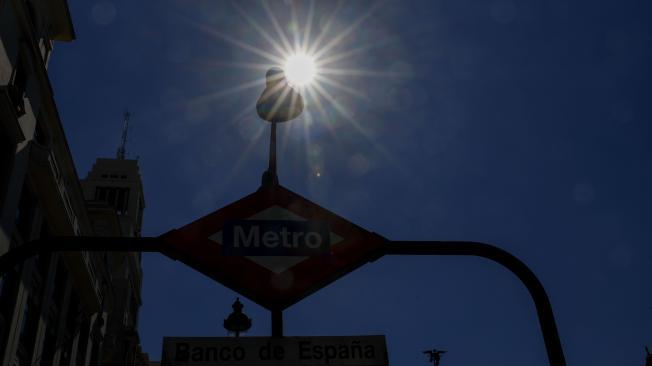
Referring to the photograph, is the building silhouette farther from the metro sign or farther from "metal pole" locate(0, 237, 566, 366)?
the metro sign

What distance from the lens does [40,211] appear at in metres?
27.1

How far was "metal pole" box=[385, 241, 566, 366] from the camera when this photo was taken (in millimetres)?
4348

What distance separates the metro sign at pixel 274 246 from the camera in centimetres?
424

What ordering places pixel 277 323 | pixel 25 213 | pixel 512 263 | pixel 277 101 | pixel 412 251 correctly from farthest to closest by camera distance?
pixel 25 213, pixel 277 101, pixel 412 251, pixel 512 263, pixel 277 323

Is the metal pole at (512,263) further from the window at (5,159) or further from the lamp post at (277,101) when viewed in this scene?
the window at (5,159)

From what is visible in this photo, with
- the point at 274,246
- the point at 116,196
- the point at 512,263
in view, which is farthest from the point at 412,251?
the point at 116,196

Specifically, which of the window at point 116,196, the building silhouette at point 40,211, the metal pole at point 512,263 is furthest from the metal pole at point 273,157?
the window at point 116,196

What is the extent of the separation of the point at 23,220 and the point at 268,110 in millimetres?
22265

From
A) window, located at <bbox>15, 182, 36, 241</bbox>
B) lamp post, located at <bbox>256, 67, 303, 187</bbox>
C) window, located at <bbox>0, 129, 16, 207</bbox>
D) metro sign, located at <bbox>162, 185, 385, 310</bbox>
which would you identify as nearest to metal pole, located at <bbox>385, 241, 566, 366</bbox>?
metro sign, located at <bbox>162, 185, 385, 310</bbox>

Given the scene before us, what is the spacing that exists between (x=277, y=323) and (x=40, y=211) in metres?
25.9

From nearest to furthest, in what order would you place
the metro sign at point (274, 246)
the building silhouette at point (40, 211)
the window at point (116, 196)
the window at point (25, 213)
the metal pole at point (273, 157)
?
1. the metro sign at point (274, 246)
2. the metal pole at point (273, 157)
3. the building silhouette at point (40, 211)
4. the window at point (25, 213)
5. the window at point (116, 196)

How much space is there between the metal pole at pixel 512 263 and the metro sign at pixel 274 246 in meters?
0.37

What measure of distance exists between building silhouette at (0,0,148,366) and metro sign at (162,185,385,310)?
18.5m

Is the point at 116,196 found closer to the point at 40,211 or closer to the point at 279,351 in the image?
the point at 40,211
